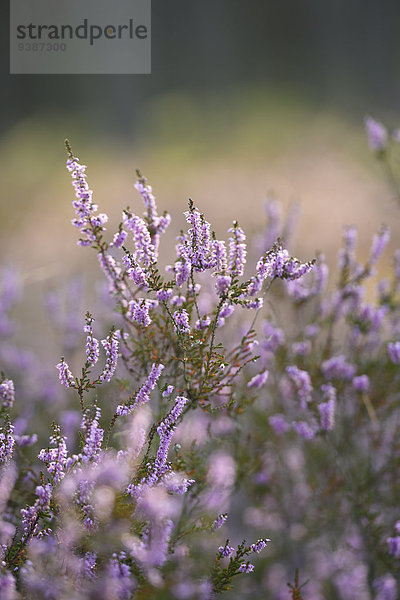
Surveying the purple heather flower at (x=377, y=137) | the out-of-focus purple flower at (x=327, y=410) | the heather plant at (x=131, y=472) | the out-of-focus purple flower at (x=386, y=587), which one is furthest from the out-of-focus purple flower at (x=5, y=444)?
the purple heather flower at (x=377, y=137)

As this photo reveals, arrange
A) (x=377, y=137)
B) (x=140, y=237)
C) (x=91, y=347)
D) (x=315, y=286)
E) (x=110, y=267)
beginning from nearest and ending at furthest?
(x=91, y=347)
(x=140, y=237)
(x=110, y=267)
(x=315, y=286)
(x=377, y=137)

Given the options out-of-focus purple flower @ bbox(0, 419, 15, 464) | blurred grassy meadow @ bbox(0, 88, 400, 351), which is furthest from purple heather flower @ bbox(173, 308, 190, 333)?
blurred grassy meadow @ bbox(0, 88, 400, 351)

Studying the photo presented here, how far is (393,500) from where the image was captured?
334 cm

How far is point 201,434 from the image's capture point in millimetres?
3330

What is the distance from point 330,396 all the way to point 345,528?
136 cm

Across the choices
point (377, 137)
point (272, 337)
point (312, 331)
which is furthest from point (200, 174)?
point (272, 337)

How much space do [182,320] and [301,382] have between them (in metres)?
0.96

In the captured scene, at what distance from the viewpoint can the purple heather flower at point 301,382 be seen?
2.64m

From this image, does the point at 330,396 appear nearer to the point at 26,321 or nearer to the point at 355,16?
the point at 26,321

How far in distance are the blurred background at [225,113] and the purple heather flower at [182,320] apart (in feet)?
22.2

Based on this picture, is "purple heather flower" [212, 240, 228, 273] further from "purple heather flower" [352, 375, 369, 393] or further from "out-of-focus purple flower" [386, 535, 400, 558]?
"out-of-focus purple flower" [386, 535, 400, 558]

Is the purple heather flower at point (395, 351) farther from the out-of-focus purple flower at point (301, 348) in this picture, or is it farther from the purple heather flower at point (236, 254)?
the purple heather flower at point (236, 254)

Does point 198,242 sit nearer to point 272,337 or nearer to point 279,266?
point 279,266

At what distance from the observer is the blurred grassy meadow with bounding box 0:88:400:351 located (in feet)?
24.3
